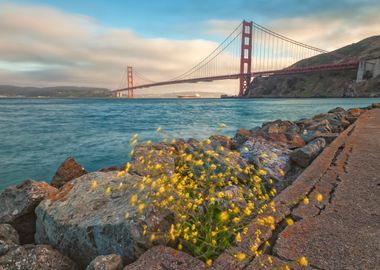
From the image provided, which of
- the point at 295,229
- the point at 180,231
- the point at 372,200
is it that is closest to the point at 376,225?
the point at 372,200

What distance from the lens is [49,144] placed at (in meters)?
12.4

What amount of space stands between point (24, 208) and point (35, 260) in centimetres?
123

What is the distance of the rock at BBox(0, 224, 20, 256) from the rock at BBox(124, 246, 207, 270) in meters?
1.18

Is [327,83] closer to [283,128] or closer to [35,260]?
[283,128]

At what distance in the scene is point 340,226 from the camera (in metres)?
2.24

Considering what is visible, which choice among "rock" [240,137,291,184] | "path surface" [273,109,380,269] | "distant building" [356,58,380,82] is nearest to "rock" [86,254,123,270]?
"path surface" [273,109,380,269]

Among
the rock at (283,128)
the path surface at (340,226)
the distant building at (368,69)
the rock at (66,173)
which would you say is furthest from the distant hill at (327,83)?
the rock at (66,173)

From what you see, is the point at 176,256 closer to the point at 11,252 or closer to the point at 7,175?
the point at 11,252

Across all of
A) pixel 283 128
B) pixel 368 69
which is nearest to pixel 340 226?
pixel 283 128

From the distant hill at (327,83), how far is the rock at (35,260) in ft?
226

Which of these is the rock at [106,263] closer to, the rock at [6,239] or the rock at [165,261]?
the rock at [165,261]

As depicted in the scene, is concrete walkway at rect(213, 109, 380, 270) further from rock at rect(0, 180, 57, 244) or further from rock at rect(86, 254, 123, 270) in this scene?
rock at rect(0, 180, 57, 244)

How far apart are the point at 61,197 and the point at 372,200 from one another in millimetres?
3344

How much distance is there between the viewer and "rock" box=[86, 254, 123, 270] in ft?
5.66
